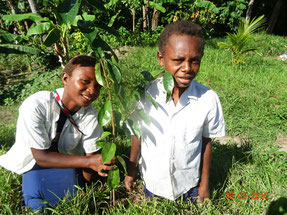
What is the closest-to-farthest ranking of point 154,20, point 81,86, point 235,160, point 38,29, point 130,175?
point 81,86 → point 130,175 → point 235,160 → point 38,29 → point 154,20

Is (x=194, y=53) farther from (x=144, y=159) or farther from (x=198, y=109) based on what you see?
(x=144, y=159)

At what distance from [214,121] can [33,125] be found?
1.11 meters

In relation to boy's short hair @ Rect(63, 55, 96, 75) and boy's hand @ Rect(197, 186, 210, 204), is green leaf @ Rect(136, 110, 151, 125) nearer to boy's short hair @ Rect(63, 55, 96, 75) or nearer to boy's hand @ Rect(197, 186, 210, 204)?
boy's short hair @ Rect(63, 55, 96, 75)

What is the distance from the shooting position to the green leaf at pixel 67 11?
0.87 metres

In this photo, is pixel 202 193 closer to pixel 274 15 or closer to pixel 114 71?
pixel 114 71

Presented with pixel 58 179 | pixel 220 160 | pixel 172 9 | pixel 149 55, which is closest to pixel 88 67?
pixel 58 179

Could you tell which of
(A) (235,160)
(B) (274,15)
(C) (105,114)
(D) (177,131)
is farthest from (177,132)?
(B) (274,15)

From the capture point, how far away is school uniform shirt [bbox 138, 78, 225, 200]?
1.38 meters

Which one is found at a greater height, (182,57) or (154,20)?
(182,57)

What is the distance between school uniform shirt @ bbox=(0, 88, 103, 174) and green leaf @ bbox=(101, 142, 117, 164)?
49 centimetres

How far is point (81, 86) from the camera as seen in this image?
1.34 metres

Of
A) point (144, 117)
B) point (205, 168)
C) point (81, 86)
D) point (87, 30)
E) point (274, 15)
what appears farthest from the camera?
point (274, 15)
